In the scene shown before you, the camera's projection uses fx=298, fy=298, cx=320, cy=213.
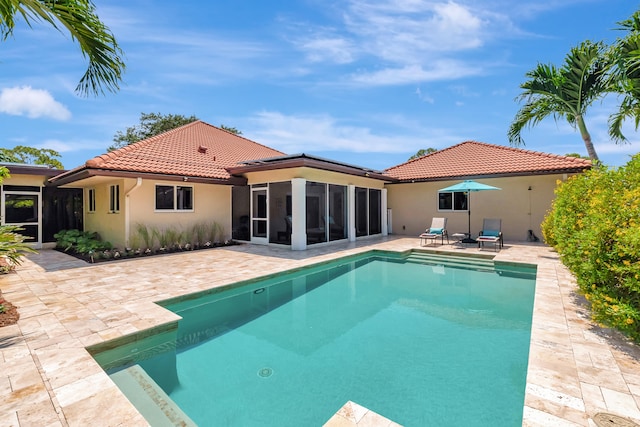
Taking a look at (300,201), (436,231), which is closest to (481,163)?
(436,231)

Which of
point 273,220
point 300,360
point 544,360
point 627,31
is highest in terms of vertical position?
point 627,31

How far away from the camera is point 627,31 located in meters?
10.2

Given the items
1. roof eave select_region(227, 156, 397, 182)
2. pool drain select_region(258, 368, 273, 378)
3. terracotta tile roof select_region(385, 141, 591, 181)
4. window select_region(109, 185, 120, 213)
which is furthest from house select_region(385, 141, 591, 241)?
pool drain select_region(258, 368, 273, 378)

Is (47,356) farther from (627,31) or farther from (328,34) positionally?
(627,31)

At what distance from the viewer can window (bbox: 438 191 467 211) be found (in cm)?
1700

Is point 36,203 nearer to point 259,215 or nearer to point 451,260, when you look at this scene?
point 259,215

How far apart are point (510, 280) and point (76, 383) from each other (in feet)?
33.2

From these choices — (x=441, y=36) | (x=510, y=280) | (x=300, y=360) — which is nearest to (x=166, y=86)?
(x=441, y=36)

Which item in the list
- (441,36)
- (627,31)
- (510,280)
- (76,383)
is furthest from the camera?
(441,36)

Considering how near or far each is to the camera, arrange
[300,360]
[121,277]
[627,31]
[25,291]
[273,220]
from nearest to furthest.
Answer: [300,360], [25,291], [121,277], [627,31], [273,220]

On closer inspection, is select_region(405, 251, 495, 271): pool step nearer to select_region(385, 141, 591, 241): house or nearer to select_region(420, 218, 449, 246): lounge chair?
select_region(420, 218, 449, 246): lounge chair

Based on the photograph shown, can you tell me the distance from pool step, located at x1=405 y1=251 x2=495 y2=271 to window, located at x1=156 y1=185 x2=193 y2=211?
10.1 meters

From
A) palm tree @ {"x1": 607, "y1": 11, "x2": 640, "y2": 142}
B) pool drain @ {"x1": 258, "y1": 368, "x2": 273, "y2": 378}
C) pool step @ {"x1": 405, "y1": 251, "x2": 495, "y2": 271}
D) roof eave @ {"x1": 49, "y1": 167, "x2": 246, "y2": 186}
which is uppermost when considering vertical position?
palm tree @ {"x1": 607, "y1": 11, "x2": 640, "y2": 142}

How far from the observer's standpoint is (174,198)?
13281mm
